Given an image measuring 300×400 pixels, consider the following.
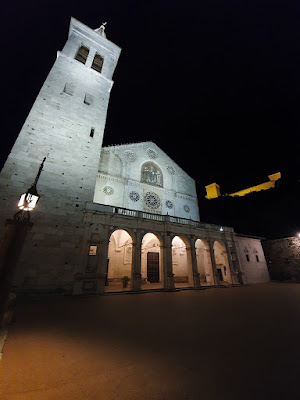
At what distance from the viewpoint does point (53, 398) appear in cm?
221

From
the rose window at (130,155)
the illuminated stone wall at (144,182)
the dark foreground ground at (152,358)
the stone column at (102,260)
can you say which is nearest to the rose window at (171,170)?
the illuminated stone wall at (144,182)

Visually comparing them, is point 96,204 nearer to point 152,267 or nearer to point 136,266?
point 136,266

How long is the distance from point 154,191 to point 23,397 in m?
19.3

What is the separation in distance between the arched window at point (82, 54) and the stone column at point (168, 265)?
2328cm

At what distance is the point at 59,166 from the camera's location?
42.0ft

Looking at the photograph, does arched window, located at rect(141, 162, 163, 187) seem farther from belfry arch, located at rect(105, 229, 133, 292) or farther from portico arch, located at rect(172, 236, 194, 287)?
portico arch, located at rect(172, 236, 194, 287)

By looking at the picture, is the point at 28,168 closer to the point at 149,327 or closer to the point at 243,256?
the point at 149,327

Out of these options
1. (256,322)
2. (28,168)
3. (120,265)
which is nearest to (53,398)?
(256,322)

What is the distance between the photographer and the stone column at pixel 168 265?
13.3m

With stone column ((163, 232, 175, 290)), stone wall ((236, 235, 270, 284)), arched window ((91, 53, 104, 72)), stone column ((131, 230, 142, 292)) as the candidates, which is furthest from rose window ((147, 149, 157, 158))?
stone wall ((236, 235, 270, 284))

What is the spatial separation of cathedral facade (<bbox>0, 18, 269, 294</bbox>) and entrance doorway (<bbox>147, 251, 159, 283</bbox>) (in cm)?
10

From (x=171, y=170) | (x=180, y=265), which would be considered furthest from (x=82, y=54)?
(x=180, y=265)

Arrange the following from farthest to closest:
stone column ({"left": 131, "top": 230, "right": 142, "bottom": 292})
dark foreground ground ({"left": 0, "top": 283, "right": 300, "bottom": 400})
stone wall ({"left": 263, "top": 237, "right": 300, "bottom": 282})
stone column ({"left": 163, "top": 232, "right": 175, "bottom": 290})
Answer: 1. stone wall ({"left": 263, "top": 237, "right": 300, "bottom": 282})
2. stone column ({"left": 163, "top": 232, "right": 175, "bottom": 290})
3. stone column ({"left": 131, "top": 230, "right": 142, "bottom": 292})
4. dark foreground ground ({"left": 0, "top": 283, "right": 300, "bottom": 400})

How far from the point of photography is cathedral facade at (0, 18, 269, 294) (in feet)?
35.3
